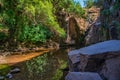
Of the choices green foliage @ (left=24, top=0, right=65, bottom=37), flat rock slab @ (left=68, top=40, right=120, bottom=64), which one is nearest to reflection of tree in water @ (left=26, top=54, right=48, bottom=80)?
flat rock slab @ (left=68, top=40, right=120, bottom=64)

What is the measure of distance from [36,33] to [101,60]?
13.6 metres

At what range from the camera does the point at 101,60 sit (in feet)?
27.1

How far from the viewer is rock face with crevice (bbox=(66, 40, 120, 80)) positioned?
7.46 metres

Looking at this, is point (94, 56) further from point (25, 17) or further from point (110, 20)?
point (25, 17)

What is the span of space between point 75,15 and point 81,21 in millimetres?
1022

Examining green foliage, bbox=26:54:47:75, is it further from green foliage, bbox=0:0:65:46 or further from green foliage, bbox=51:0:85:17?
green foliage, bbox=51:0:85:17

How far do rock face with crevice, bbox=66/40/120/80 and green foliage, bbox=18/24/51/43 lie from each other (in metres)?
12.0

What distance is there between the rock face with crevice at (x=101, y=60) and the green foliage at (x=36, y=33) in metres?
12.0

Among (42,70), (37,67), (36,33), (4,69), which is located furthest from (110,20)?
(36,33)

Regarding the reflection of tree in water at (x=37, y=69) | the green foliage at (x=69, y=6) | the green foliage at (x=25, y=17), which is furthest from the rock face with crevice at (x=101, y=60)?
the green foliage at (x=69, y=6)

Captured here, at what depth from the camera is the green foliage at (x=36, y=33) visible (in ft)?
69.5

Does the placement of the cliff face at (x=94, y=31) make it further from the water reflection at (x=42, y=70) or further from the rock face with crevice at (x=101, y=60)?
the rock face with crevice at (x=101, y=60)

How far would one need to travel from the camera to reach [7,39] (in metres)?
20.3

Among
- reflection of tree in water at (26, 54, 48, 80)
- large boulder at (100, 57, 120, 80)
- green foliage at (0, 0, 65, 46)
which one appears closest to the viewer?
large boulder at (100, 57, 120, 80)
